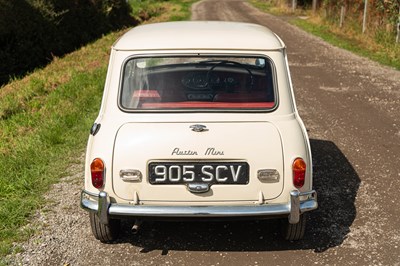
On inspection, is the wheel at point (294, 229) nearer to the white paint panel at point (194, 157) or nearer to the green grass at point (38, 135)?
the white paint panel at point (194, 157)

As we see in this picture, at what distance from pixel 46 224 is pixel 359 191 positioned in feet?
11.2

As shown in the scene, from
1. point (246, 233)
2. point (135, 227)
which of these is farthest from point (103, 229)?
point (246, 233)

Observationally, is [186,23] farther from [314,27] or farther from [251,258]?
[314,27]

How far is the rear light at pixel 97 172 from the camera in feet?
12.2

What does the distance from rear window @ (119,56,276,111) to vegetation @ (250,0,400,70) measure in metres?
10.3

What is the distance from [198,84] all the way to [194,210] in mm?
1232

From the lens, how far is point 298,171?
12.2ft

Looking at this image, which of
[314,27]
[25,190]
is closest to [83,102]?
[25,190]

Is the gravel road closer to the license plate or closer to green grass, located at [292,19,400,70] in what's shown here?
the license plate

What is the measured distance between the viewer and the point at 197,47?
13.6 feet

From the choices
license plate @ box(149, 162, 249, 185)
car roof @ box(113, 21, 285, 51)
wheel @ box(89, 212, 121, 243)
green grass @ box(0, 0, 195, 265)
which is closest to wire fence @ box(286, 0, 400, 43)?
green grass @ box(0, 0, 195, 265)

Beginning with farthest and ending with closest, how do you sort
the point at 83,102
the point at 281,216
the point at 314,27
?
1. the point at 314,27
2. the point at 83,102
3. the point at 281,216

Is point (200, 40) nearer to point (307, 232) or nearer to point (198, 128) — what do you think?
point (198, 128)

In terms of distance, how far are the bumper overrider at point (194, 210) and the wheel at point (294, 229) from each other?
0.32 metres
